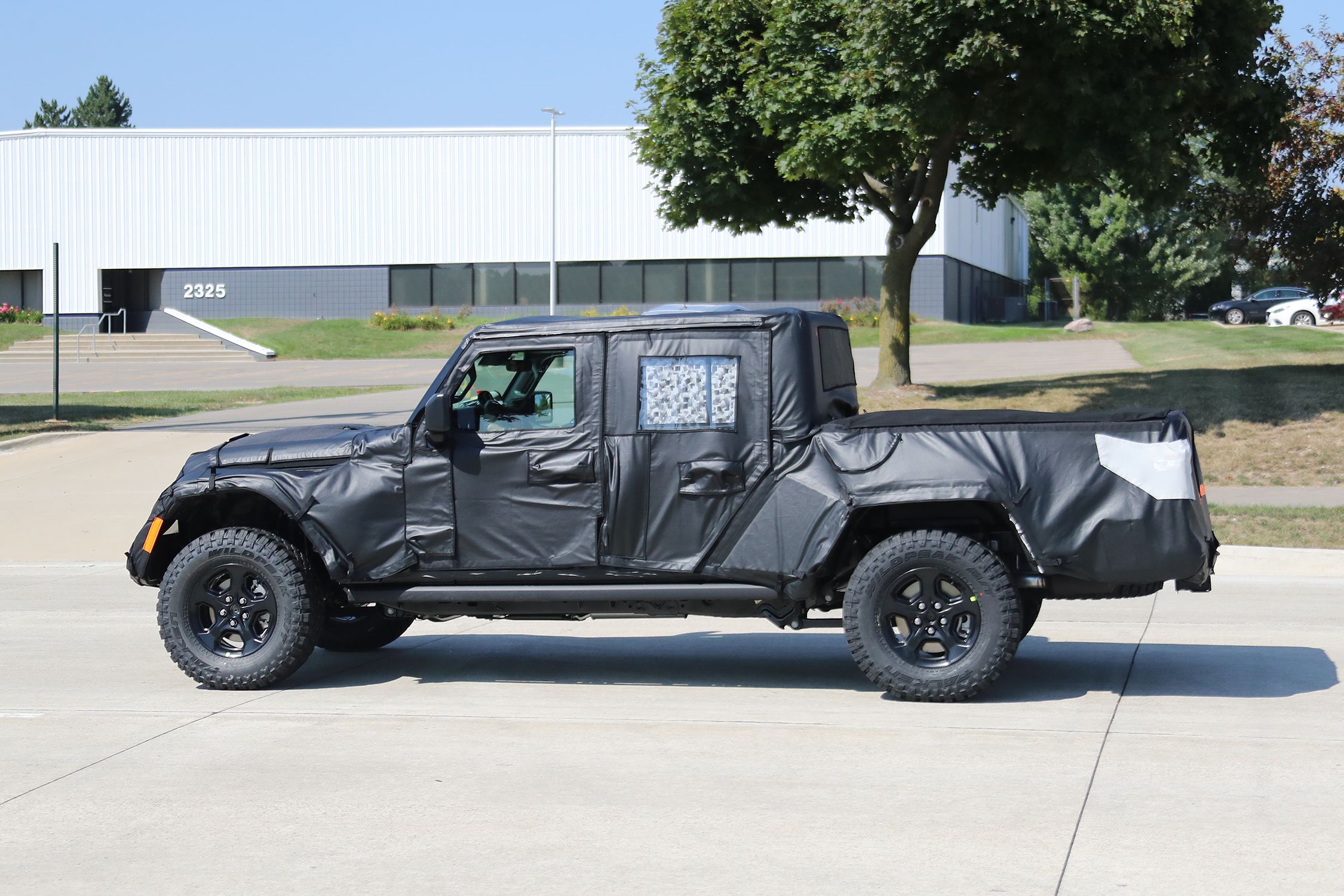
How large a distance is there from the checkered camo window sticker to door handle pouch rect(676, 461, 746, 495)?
0.19m

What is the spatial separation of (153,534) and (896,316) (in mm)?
16822

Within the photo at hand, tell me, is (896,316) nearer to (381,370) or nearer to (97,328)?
(381,370)

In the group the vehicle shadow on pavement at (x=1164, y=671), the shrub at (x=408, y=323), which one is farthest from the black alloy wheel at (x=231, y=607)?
the shrub at (x=408, y=323)

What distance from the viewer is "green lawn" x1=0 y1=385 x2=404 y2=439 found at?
22.2 meters

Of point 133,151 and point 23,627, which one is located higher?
point 133,151

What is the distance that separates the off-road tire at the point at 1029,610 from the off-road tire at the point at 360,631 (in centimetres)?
358

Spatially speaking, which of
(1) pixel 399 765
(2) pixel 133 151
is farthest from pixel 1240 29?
(2) pixel 133 151

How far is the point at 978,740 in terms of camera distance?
643 centimetres

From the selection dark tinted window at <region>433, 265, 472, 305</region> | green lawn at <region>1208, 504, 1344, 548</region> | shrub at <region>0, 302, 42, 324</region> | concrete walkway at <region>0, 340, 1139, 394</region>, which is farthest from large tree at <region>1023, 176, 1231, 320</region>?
green lawn at <region>1208, 504, 1344, 548</region>

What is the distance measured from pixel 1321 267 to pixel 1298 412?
13.2ft

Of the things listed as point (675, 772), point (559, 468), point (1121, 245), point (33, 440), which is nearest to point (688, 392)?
point (559, 468)

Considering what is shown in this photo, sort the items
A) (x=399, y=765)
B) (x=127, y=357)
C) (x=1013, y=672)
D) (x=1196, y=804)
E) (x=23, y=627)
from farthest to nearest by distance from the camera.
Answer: (x=127, y=357) < (x=23, y=627) < (x=1013, y=672) < (x=399, y=765) < (x=1196, y=804)

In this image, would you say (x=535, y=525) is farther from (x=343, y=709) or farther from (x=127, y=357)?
(x=127, y=357)

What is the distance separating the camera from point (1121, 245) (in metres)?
64.6
